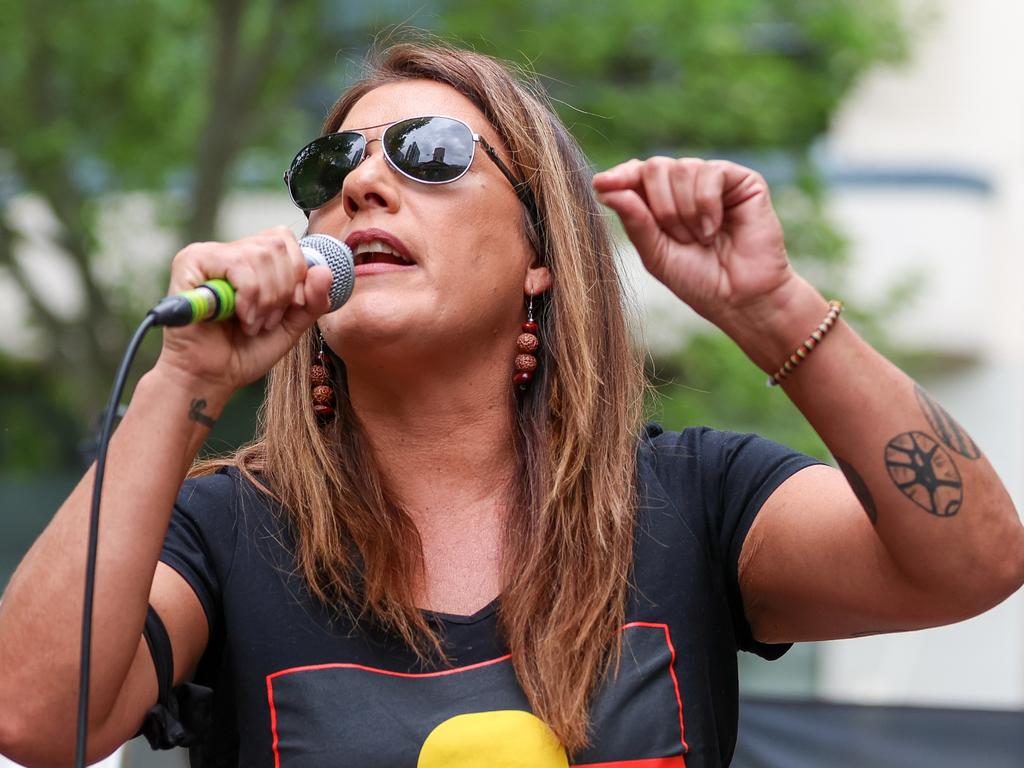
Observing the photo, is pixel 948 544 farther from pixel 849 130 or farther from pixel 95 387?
pixel 849 130

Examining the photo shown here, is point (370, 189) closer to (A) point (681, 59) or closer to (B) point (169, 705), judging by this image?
(B) point (169, 705)

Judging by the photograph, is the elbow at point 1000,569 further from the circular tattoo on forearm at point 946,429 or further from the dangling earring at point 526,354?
the dangling earring at point 526,354

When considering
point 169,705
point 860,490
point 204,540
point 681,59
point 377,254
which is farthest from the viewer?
point 681,59

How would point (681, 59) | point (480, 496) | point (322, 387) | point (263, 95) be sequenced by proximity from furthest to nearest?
point (681, 59)
point (263, 95)
point (322, 387)
point (480, 496)

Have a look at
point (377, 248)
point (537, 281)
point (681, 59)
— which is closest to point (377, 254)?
point (377, 248)

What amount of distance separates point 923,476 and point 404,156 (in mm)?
1039

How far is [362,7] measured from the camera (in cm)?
924

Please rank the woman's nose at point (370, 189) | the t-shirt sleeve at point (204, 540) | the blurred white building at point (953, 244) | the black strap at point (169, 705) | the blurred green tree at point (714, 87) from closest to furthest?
the black strap at point (169, 705), the t-shirt sleeve at point (204, 540), the woman's nose at point (370, 189), the blurred green tree at point (714, 87), the blurred white building at point (953, 244)

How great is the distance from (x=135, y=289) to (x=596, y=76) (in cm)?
309

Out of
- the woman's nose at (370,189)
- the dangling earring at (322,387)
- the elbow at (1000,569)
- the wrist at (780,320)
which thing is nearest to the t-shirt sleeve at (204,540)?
the dangling earring at (322,387)

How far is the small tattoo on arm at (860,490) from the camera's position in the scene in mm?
2201

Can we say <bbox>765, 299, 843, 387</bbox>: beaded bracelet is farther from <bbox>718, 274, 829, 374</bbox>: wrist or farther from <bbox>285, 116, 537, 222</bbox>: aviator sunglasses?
<bbox>285, 116, 537, 222</bbox>: aviator sunglasses

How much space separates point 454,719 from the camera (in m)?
Result: 2.28

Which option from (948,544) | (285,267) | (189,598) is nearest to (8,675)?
(189,598)
